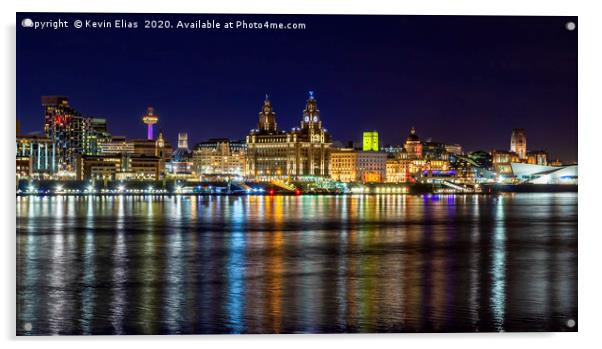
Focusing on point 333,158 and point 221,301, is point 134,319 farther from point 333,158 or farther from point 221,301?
point 333,158

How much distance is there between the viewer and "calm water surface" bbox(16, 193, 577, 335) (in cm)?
766

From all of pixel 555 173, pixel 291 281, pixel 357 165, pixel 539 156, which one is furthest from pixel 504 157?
pixel 357 165

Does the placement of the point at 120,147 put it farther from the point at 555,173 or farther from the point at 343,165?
the point at 555,173

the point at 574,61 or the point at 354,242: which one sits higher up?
the point at 574,61

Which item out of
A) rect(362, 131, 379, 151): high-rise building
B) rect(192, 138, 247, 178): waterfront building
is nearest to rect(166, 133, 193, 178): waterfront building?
rect(192, 138, 247, 178): waterfront building

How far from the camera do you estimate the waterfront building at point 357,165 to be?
216 ft

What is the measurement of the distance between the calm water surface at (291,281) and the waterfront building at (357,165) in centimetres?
4813

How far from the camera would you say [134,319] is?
25.5 ft

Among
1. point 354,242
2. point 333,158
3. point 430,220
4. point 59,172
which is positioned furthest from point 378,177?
point 354,242

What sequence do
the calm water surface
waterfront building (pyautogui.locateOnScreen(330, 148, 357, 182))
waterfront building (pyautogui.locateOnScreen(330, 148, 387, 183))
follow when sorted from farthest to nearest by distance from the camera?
waterfront building (pyautogui.locateOnScreen(330, 148, 387, 183)) → waterfront building (pyautogui.locateOnScreen(330, 148, 357, 182)) → the calm water surface

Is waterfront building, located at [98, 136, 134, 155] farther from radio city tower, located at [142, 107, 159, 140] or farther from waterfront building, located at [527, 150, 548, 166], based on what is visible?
waterfront building, located at [527, 150, 548, 166]

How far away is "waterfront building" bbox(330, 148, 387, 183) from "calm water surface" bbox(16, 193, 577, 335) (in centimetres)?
4813

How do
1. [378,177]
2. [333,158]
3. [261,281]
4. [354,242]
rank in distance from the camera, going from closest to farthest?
[261,281]
[354,242]
[333,158]
[378,177]

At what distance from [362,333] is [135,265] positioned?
505 centimetres
